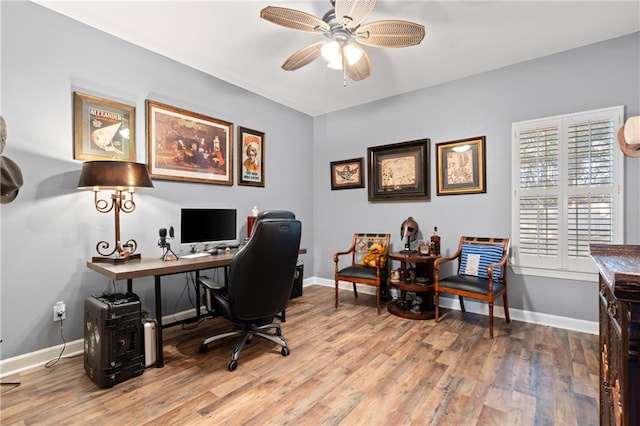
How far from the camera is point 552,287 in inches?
120

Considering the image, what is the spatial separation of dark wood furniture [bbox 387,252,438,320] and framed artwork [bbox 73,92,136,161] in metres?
2.97

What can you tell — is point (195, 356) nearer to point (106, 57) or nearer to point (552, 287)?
point (106, 57)

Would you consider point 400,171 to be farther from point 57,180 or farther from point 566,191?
point 57,180

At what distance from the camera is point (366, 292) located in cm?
432

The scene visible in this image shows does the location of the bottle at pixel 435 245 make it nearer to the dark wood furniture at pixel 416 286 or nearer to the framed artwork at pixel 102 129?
the dark wood furniture at pixel 416 286

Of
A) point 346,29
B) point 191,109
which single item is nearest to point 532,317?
point 346,29

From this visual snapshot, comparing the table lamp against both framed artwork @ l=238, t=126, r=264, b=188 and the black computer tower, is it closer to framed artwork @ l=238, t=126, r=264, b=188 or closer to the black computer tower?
the black computer tower

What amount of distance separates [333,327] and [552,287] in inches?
88.9

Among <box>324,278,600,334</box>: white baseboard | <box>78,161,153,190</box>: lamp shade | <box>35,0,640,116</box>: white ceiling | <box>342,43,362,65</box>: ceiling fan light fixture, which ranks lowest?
<box>324,278,600,334</box>: white baseboard

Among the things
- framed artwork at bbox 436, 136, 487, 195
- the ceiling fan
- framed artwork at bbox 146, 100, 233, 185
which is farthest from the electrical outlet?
framed artwork at bbox 436, 136, 487, 195

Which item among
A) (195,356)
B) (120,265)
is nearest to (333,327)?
(195,356)

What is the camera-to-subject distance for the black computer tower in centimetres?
201

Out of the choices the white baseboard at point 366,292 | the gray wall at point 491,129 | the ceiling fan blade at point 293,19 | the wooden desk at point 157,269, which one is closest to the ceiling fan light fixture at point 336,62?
the ceiling fan blade at point 293,19

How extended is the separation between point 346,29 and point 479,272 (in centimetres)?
269
